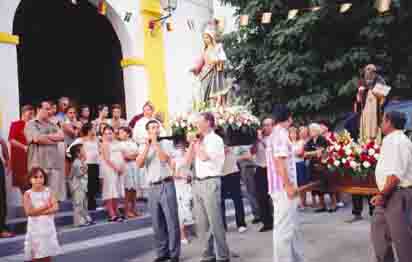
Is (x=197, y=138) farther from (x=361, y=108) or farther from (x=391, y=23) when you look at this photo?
(x=391, y=23)

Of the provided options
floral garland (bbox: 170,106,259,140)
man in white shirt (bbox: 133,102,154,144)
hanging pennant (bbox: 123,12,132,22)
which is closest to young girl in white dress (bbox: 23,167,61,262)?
floral garland (bbox: 170,106,259,140)

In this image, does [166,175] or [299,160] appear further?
[299,160]

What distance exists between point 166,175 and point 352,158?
87.9 inches

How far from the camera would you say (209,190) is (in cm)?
590

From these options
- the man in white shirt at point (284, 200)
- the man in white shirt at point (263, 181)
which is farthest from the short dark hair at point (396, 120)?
the man in white shirt at point (263, 181)

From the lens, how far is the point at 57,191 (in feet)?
23.6

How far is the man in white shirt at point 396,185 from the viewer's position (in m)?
4.50

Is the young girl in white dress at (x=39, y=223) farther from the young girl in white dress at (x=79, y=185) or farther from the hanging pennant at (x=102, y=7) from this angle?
the hanging pennant at (x=102, y=7)

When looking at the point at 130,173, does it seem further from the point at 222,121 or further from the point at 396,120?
the point at 396,120

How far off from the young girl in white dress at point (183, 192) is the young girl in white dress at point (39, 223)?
237 centimetres

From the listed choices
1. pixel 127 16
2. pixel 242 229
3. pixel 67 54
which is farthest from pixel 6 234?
pixel 67 54

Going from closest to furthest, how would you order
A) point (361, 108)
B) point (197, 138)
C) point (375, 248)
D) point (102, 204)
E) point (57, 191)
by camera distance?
point (375, 248) < point (197, 138) < point (57, 191) < point (361, 108) < point (102, 204)

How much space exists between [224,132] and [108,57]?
6767 millimetres

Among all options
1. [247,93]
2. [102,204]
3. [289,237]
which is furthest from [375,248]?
[247,93]
